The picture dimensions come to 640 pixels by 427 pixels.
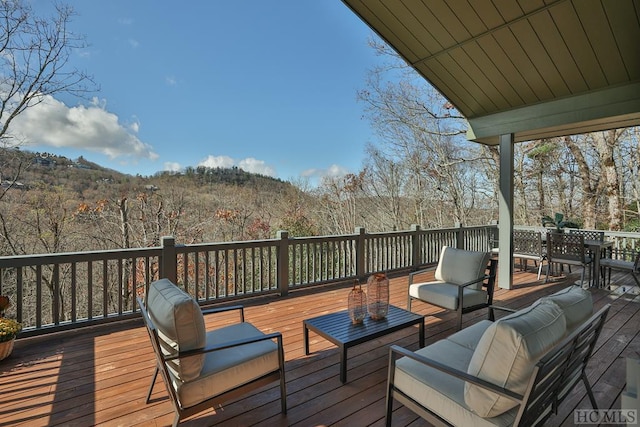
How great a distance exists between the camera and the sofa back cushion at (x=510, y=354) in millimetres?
1382

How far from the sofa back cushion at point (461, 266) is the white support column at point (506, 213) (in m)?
2.02

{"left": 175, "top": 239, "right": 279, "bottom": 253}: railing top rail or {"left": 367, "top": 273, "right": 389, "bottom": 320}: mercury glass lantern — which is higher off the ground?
{"left": 175, "top": 239, "right": 279, "bottom": 253}: railing top rail

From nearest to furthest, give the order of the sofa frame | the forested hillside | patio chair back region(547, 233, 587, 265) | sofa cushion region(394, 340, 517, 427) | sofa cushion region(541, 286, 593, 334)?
the sofa frame, sofa cushion region(394, 340, 517, 427), sofa cushion region(541, 286, 593, 334), patio chair back region(547, 233, 587, 265), the forested hillside

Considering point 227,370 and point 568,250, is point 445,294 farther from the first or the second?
point 568,250

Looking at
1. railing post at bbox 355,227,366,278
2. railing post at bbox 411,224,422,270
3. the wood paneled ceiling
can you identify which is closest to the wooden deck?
railing post at bbox 355,227,366,278

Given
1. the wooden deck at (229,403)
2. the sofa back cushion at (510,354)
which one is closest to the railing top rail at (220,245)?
the wooden deck at (229,403)

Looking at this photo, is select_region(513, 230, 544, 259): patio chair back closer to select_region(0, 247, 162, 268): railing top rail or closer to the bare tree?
select_region(0, 247, 162, 268): railing top rail

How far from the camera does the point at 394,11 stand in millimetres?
4086

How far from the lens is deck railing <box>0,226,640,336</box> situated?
3.54 metres

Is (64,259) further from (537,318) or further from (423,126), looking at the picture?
(423,126)

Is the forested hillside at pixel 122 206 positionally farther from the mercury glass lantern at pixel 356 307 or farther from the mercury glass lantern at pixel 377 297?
the mercury glass lantern at pixel 377 297

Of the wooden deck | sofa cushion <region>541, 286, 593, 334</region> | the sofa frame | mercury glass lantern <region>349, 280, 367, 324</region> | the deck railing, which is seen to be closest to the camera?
the sofa frame

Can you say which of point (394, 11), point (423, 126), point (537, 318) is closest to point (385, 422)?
point (537, 318)

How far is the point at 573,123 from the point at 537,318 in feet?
15.1
